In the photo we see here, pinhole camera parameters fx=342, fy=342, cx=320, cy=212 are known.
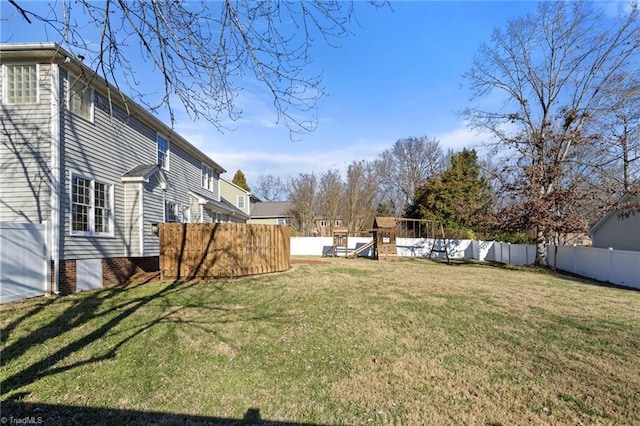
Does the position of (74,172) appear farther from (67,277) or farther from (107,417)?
(107,417)

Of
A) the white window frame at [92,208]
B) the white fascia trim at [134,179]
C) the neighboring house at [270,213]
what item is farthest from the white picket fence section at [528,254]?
the neighboring house at [270,213]

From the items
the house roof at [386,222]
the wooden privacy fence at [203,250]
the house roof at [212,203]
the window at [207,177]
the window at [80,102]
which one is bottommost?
the wooden privacy fence at [203,250]

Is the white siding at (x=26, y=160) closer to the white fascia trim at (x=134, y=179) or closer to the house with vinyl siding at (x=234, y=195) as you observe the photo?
the white fascia trim at (x=134, y=179)

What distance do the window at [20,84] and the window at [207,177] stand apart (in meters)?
10.7

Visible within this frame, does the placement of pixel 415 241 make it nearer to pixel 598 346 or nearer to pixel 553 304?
pixel 553 304

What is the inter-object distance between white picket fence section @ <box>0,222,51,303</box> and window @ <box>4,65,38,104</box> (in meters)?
3.44

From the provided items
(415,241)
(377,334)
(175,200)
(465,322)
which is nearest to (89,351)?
(377,334)

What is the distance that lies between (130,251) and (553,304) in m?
12.5

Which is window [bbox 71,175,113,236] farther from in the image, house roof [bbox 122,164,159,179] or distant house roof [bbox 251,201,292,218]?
distant house roof [bbox 251,201,292,218]

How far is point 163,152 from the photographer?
14.7 meters

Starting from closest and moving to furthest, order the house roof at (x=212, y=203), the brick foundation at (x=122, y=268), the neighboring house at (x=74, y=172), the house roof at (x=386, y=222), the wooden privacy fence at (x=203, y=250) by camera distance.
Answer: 1. the neighboring house at (x=74, y=172)
2. the brick foundation at (x=122, y=268)
3. the wooden privacy fence at (x=203, y=250)
4. the house roof at (x=212, y=203)
5. the house roof at (x=386, y=222)

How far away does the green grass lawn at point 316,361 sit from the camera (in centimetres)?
334

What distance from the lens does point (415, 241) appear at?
2628 centimetres

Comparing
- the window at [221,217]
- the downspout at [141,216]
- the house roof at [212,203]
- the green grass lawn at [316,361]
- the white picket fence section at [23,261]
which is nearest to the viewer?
the green grass lawn at [316,361]
